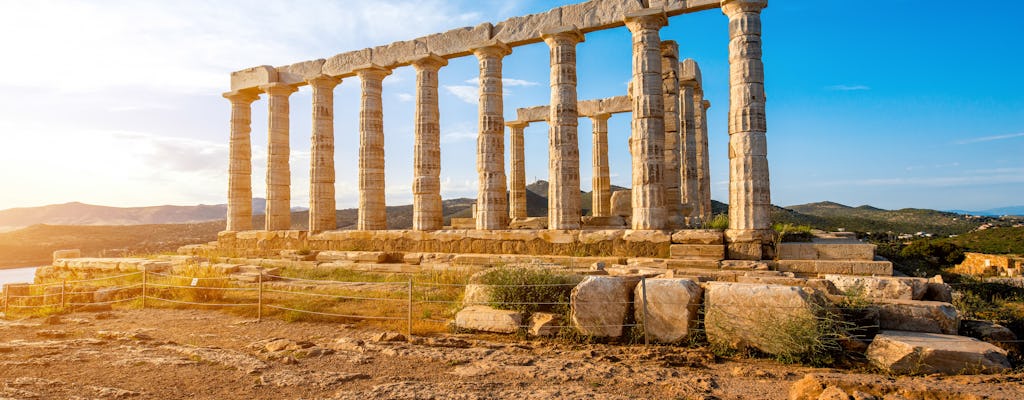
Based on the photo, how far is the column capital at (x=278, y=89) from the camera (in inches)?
843

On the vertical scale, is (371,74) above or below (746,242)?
above

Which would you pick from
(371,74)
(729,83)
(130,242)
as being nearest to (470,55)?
(371,74)

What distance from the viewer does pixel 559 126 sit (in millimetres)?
16812

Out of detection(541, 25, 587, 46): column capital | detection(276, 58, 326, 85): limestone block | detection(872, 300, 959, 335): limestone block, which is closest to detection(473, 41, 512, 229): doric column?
detection(541, 25, 587, 46): column capital

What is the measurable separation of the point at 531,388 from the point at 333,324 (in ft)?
18.5

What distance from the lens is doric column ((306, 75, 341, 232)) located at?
68.3 ft

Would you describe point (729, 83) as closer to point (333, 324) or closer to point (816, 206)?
point (333, 324)

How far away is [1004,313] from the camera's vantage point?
9727 millimetres

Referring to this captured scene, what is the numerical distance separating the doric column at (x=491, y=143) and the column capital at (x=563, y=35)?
160cm

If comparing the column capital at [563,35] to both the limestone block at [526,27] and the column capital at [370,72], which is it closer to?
the limestone block at [526,27]

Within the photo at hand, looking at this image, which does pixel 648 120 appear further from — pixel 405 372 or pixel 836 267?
pixel 405 372

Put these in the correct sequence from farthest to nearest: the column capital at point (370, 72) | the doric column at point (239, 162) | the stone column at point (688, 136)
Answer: the doric column at point (239, 162) → the stone column at point (688, 136) → the column capital at point (370, 72)

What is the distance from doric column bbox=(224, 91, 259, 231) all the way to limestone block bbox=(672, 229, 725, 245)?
56.2 ft

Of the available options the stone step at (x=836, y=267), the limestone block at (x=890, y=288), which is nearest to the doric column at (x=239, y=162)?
the stone step at (x=836, y=267)
